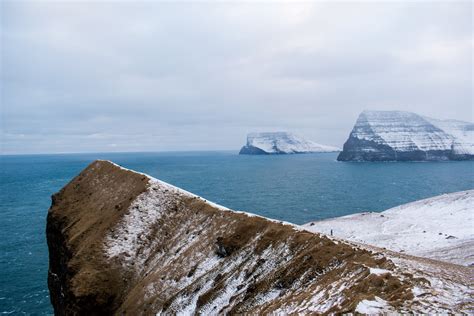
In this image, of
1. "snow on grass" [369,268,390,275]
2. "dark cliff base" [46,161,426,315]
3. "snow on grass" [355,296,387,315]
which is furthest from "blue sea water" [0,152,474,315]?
"snow on grass" [355,296,387,315]

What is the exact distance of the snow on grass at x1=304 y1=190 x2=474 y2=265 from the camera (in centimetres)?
4828

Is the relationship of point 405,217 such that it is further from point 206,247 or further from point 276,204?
point 206,247

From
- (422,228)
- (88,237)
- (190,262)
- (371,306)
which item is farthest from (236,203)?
(371,306)

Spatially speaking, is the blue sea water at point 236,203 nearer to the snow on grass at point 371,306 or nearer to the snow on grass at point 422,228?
the snow on grass at point 422,228

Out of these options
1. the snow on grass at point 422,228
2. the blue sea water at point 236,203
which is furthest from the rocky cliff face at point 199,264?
the snow on grass at point 422,228

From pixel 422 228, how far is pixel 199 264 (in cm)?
→ 5087

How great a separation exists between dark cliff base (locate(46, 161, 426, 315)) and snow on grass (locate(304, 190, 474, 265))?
17.3 meters

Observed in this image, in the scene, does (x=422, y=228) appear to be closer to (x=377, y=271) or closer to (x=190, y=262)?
(x=190, y=262)

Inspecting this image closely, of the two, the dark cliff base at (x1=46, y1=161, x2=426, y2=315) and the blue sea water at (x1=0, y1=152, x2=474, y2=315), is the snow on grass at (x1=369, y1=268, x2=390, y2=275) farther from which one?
the blue sea water at (x1=0, y1=152, x2=474, y2=315)

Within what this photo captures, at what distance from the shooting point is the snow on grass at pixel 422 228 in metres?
48.3

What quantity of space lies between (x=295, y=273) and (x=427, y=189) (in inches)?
5254

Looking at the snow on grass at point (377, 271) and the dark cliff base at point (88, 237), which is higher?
the snow on grass at point (377, 271)

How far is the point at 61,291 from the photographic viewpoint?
38719mm

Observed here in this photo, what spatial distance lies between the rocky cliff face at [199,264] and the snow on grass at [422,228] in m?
17.2
